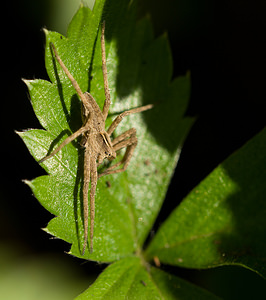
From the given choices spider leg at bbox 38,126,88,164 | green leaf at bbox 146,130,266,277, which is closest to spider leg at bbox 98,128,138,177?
spider leg at bbox 38,126,88,164

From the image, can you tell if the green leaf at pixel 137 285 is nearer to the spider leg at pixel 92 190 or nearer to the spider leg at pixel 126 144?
the spider leg at pixel 92 190

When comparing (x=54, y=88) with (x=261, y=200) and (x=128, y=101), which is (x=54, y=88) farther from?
(x=261, y=200)

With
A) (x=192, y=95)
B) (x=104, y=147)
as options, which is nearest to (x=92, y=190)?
(x=104, y=147)

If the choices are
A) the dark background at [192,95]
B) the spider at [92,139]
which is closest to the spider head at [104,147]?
the spider at [92,139]

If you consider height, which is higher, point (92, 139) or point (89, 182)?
point (92, 139)

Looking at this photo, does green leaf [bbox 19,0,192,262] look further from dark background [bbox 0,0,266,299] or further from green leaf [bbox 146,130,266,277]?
dark background [bbox 0,0,266,299]

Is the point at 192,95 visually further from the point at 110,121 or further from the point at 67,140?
the point at 67,140

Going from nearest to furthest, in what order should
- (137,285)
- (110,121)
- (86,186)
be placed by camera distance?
(86,186) → (137,285) → (110,121)
